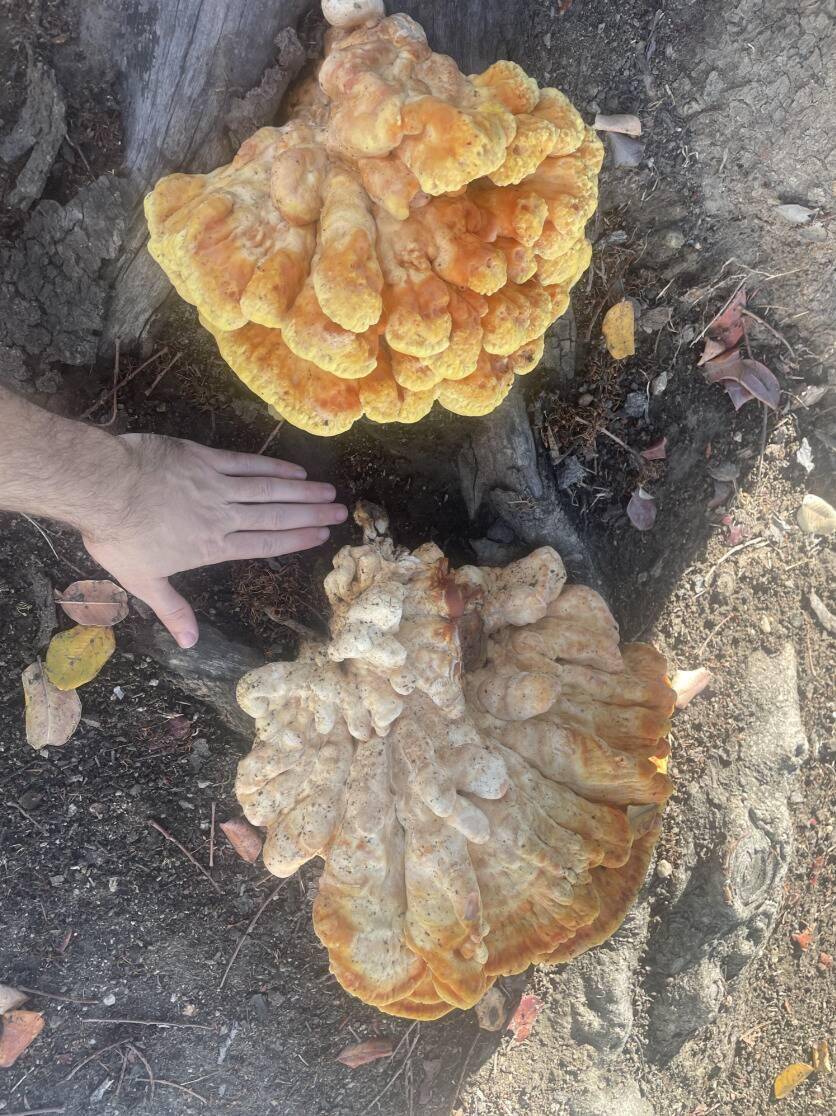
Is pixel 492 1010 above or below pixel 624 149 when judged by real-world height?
below

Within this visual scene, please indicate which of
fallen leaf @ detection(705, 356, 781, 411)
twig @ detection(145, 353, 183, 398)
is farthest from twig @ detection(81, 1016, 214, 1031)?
fallen leaf @ detection(705, 356, 781, 411)

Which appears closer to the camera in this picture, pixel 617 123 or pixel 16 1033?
pixel 617 123

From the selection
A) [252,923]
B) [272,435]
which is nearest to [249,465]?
[272,435]

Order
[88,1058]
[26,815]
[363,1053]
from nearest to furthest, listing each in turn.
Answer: [26,815]
[88,1058]
[363,1053]

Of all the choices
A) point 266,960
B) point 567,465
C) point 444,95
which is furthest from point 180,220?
point 266,960

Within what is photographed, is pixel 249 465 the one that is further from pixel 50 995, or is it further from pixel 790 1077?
pixel 790 1077

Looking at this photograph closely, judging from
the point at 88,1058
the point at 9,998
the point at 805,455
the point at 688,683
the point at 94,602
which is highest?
the point at 805,455

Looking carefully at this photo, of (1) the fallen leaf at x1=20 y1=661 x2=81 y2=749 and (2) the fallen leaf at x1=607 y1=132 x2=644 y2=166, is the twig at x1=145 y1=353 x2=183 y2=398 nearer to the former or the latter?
(1) the fallen leaf at x1=20 y1=661 x2=81 y2=749
